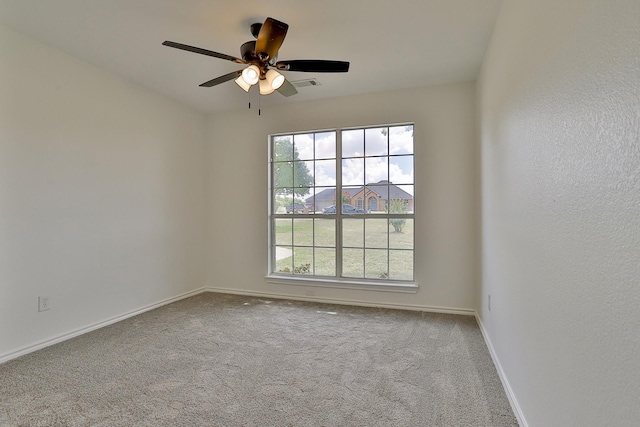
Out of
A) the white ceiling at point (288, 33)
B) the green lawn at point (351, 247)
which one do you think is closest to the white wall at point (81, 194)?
the white ceiling at point (288, 33)

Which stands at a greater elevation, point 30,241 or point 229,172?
point 229,172

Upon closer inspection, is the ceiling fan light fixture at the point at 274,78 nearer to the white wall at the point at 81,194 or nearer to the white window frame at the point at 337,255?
the white window frame at the point at 337,255

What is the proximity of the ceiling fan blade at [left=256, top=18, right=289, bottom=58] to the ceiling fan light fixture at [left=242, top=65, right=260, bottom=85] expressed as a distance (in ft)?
0.54

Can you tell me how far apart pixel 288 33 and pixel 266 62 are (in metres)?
0.40

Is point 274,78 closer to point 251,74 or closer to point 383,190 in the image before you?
point 251,74

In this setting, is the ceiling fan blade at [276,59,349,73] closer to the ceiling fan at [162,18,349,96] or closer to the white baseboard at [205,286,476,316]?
the ceiling fan at [162,18,349,96]

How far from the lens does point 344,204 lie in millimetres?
4043

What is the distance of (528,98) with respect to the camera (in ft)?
5.18

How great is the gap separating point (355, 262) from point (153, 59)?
121 inches

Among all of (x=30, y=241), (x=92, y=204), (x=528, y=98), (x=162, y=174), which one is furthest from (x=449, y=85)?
(x=30, y=241)

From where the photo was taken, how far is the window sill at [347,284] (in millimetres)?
3705

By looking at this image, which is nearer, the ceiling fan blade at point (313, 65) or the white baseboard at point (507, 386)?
the white baseboard at point (507, 386)

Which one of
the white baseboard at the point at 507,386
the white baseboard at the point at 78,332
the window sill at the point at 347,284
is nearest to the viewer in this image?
the white baseboard at the point at 507,386

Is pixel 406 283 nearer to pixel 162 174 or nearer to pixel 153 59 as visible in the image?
pixel 162 174
